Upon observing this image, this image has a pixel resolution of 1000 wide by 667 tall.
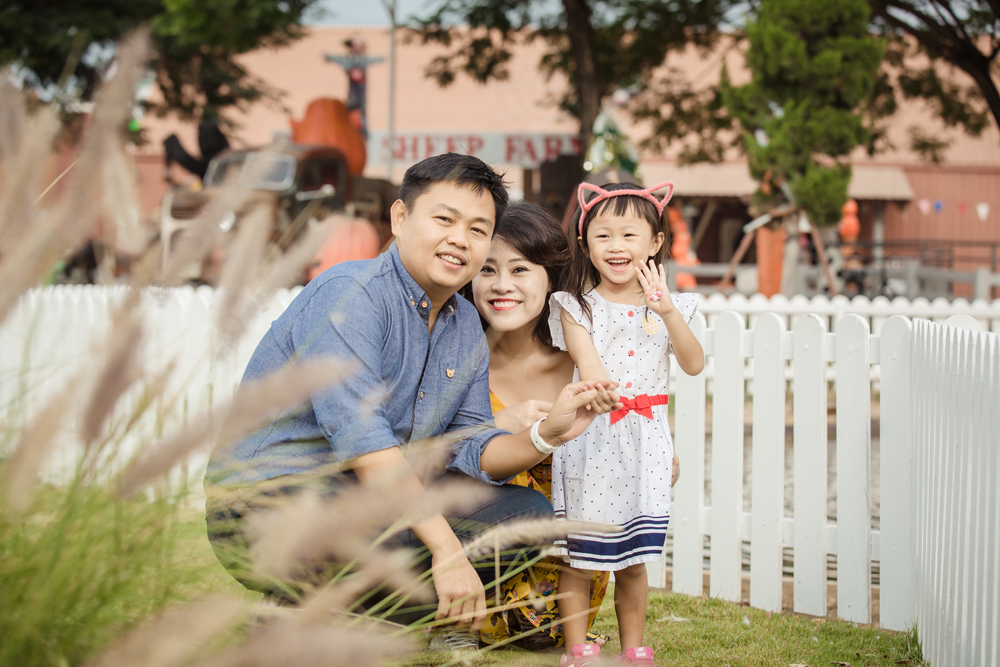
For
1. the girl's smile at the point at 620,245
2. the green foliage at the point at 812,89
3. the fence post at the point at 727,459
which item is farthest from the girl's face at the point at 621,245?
the green foliage at the point at 812,89

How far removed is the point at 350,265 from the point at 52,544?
3.82 feet

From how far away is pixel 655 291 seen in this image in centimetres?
217

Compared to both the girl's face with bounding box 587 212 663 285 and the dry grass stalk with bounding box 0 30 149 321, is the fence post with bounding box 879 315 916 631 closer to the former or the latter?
the girl's face with bounding box 587 212 663 285

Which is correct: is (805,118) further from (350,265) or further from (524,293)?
(350,265)

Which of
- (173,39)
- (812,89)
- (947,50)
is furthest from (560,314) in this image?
(173,39)

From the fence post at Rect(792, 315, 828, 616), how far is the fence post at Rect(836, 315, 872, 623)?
0.20 ft

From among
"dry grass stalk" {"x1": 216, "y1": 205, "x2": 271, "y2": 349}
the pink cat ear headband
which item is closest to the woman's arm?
the pink cat ear headband

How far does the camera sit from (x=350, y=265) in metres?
1.98

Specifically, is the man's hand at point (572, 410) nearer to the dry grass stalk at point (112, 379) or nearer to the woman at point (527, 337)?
the woman at point (527, 337)

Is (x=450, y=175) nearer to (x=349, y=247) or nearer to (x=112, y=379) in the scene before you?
(x=112, y=379)

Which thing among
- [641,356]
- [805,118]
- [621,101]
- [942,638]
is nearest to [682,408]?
[641,356]

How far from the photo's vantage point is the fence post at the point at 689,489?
3.04 metres

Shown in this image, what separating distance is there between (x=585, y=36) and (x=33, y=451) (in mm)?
10347

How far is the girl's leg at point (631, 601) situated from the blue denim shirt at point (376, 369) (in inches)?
19.2
